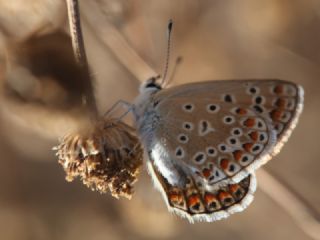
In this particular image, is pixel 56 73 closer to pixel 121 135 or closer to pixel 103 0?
pixel 121 135

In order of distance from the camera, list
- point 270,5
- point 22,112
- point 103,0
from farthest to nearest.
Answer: point 270,5 → point 103,0 → point 22,112

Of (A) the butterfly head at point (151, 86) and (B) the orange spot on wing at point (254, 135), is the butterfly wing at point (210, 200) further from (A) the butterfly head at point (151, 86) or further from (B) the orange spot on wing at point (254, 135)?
(A) the butterfly head at point (151, 86)

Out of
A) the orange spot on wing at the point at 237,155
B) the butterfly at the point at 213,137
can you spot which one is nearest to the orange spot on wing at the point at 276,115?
the butterfly at the point at 213,137

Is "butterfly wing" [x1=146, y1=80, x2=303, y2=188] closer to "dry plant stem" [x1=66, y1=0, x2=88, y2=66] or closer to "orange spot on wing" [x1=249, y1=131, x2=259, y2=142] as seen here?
"orange spot on wing" [x1=249, y1=131, x2=259, y2=142]

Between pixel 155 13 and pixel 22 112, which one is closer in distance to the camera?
pixel 22 112

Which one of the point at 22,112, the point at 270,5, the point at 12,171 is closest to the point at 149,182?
the point at 12,171

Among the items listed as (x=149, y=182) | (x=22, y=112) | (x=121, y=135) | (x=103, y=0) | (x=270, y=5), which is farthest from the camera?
(x=149, y=182)

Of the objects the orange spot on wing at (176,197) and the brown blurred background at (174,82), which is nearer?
the orange spot on wing at (176,197)

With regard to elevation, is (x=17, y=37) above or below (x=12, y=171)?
below
